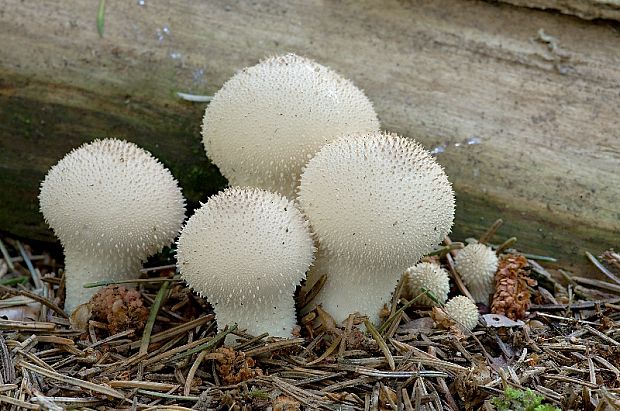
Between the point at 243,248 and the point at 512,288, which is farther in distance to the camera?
the point at 512,288

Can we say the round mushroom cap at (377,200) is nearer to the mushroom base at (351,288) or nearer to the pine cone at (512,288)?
the mushroom base at (351,288)

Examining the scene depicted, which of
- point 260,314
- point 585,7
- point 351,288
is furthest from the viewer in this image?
point 585,7

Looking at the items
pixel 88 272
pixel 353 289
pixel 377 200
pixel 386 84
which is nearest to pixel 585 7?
pixel 386 84

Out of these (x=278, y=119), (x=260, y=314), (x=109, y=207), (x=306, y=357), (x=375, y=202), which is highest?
(x=278, y=119)

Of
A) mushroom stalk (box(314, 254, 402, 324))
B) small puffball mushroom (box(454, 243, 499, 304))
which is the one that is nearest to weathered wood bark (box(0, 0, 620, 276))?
small puffball mushroom (box(454, 243, 499, 304))

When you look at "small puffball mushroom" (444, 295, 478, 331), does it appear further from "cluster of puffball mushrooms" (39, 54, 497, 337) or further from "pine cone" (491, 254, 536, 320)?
"pine cone" (491, 254, 536, 320)

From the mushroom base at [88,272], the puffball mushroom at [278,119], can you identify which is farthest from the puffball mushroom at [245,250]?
the mushroom base at [88,272]

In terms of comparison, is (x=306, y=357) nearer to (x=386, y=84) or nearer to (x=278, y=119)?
(x=278, y=119)
